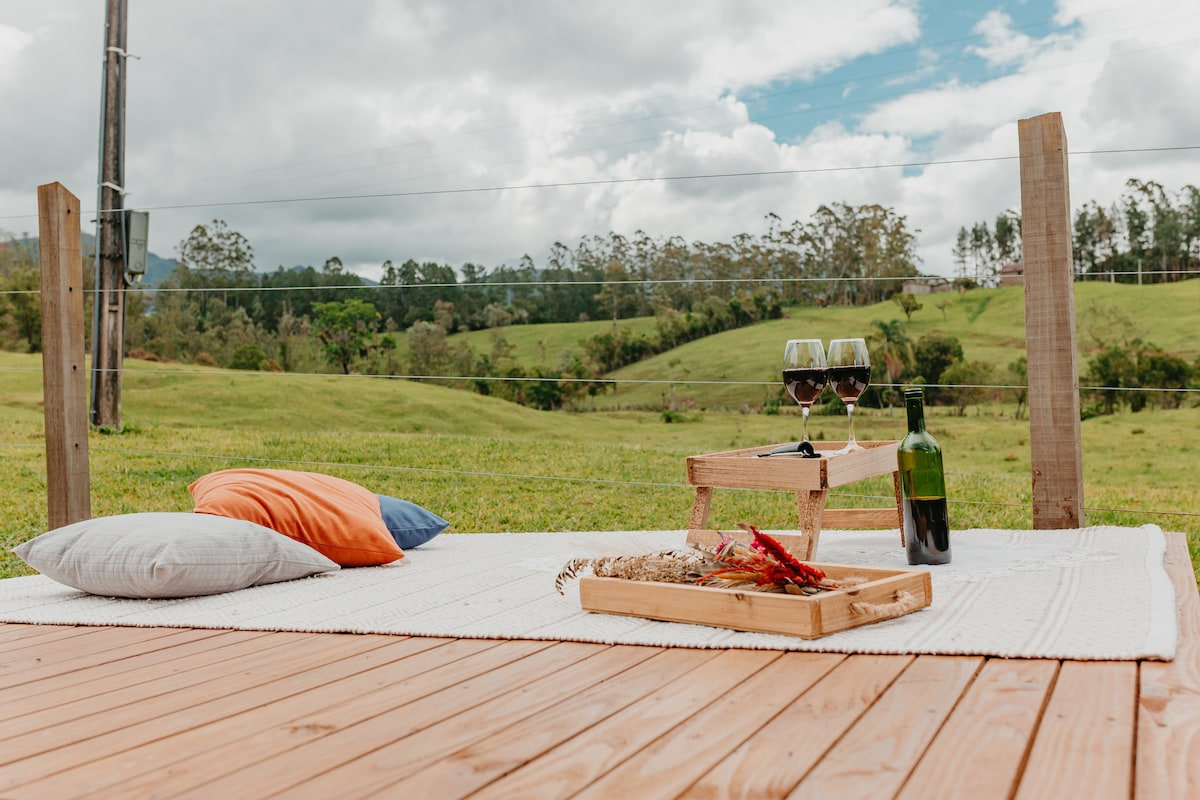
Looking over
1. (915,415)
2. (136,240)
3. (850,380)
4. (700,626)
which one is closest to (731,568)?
(700,626)

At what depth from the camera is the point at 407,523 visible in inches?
94.3

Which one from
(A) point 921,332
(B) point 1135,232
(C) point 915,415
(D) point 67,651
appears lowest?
(D) point 67,651

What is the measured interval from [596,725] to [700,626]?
0.45m

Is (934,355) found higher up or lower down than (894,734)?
higher up

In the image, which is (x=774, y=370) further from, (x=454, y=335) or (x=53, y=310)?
(x=53, y=310)

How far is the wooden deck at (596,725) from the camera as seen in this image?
0.80m

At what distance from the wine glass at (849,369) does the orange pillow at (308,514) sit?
3.43ft

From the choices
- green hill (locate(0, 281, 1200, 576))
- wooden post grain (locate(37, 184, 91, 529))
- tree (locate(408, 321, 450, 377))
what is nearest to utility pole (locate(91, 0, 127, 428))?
green hill (locate(0, 281, 1200, 576))

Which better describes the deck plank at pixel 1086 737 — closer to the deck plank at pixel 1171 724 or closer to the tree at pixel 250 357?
the deck plank at pixel 1171 724

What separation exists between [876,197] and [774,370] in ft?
7.68

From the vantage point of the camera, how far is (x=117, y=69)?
5883mm

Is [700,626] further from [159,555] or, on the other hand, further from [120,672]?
[159,555]

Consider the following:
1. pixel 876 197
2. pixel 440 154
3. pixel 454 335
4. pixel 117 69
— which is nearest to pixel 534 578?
pixel 117 69

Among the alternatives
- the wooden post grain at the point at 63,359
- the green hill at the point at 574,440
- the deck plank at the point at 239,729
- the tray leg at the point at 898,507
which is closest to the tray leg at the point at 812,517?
the tray leg at the point at 898,507
